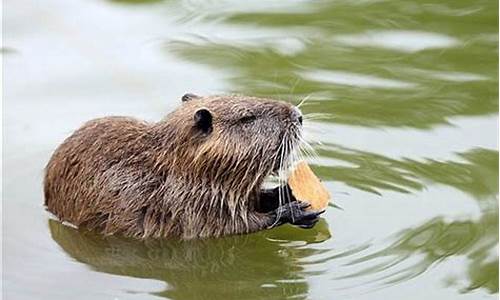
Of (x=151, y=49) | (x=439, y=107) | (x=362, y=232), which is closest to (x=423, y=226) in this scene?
(x=362, y=232)

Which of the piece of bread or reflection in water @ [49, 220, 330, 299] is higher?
the piece of bread

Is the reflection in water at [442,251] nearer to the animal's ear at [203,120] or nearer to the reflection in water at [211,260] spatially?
the reflection in water at [211,260]

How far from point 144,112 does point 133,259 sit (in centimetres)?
123

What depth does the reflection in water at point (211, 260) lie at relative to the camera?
545 cm

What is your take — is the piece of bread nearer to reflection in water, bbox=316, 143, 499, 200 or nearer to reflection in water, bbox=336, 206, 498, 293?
reflection in water, bbox=316, 143, 499, 200

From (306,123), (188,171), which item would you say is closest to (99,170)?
(188,171)

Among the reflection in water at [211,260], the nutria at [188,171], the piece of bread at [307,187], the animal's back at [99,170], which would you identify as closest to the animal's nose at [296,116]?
the nutria at [188,171]

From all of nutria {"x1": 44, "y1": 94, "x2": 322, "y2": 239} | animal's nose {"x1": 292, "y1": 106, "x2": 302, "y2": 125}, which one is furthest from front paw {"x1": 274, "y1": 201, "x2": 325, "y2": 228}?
animal's nose {"x1": 292, "y1": 106, "x2": 302, "y2": 125}

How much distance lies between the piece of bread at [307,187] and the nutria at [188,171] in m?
0.05

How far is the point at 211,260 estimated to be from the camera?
5.68 metres

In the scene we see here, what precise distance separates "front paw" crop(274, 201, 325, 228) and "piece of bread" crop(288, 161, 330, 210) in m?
0.04

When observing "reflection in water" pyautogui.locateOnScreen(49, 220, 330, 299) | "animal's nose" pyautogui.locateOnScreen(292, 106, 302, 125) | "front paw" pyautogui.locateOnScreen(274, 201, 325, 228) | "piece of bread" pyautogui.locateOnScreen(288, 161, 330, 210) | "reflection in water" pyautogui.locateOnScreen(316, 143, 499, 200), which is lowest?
"reflection in water" pyautogui.locateOnScreen(49, 220, 330, 299)

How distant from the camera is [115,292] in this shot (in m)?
5.41

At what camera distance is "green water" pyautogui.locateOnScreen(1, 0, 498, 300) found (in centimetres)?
550
